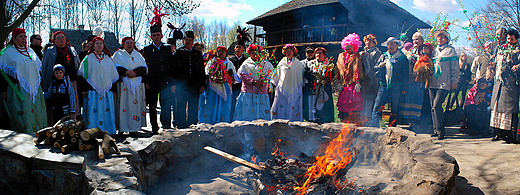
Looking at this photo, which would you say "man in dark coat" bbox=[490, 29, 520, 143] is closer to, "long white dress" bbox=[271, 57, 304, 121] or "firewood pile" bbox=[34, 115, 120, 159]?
"long white dress" bbox=[271, 57, 304, 121]

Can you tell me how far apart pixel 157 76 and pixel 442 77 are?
499cm

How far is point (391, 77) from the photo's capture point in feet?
17.4

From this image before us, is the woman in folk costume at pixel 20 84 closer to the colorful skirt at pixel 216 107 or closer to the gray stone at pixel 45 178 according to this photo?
the gray stone at pixel 45 178

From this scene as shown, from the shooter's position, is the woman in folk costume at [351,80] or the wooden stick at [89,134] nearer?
the wooden stick at [89,134]

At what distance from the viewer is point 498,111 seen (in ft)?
15.6

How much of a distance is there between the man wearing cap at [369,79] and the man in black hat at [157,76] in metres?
3.65

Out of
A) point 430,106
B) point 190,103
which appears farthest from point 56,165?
point 430,106

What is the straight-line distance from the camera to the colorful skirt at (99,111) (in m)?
4.29

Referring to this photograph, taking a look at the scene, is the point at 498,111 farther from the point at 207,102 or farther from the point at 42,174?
the point at 42,174

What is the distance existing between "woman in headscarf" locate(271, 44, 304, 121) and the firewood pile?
3366 mm

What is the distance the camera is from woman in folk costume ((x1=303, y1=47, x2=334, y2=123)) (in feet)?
17.7

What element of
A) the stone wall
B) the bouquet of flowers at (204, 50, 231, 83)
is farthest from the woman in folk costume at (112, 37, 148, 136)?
the stone wall

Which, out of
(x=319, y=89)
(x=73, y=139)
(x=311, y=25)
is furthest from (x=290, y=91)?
(x=311, y=25)

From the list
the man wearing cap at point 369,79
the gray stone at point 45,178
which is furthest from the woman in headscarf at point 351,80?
the gray stone at point 45,178
